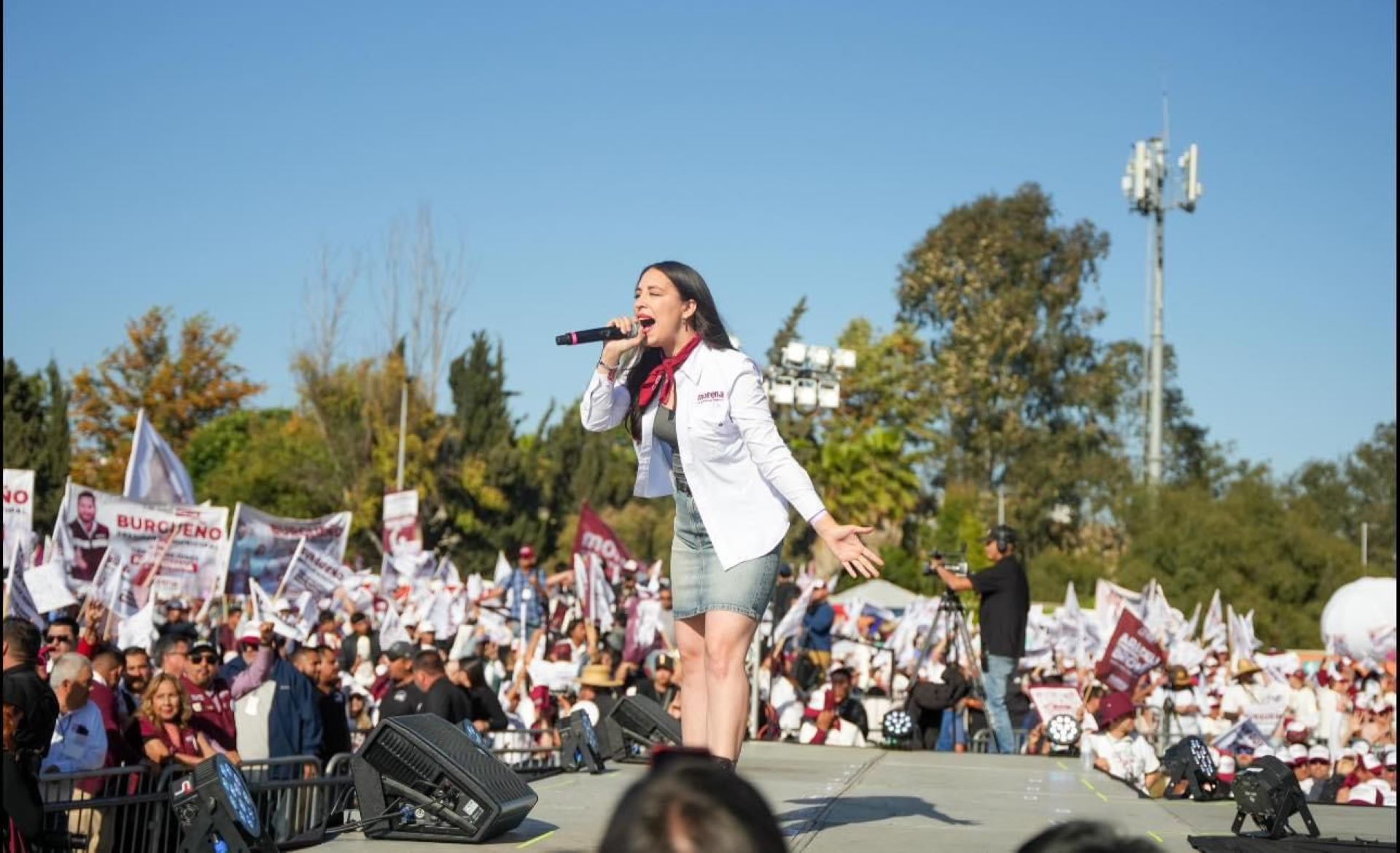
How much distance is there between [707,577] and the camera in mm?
5449

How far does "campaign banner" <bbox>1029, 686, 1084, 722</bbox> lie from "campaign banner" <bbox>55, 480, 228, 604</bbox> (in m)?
→ 10.1

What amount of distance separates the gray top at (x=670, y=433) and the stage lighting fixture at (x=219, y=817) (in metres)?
1.66

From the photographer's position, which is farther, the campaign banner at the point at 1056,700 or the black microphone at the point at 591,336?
the campaign banner at the point at 1056,700

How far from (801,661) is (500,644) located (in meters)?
4.25

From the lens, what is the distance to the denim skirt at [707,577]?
5398 millimetres

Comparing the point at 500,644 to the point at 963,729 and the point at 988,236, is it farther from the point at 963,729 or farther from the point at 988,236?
the point at 988,236

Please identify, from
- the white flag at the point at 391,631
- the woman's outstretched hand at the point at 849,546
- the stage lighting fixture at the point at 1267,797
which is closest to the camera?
the woman's outstretched hand at the point at 849,546

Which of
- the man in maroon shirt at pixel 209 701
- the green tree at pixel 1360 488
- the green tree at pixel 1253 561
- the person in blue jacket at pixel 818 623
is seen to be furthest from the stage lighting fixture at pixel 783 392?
the green tree at pixel 1360 488

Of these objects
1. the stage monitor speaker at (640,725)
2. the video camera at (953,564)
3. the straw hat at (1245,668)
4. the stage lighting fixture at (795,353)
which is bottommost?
the straw hat at (1245,668)

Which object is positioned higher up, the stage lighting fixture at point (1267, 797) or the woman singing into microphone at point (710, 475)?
the woman singing into microphone at point (710, 475)

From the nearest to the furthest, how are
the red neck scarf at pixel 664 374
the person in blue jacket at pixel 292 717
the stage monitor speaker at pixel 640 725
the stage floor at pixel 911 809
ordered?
the red neck scarf at pixel 664 374 → the stage floor at pixel 911 809 → the stage monitor speaker at pixel 640 725 → the person in blue jacket at pixel 292 717

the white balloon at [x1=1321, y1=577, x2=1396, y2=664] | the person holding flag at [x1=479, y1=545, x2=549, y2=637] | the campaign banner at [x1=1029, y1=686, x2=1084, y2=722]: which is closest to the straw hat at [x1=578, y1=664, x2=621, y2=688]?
the campaign banner at [x1=1029, y1=686, x2=1084, y2=722]

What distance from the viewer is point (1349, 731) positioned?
17.5 m

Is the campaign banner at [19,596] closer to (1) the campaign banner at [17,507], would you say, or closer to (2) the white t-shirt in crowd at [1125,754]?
(1) the campaign banner at [17,507]
